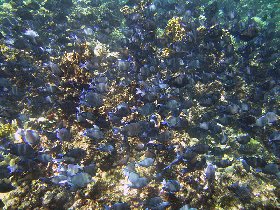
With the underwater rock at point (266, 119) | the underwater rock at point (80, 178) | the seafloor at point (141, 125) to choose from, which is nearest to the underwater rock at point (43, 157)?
the seafloor at point (141, 125)

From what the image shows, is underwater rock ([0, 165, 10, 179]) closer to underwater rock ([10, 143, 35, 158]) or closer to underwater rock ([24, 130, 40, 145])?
underwater rock ([10, 143, 35, 158])

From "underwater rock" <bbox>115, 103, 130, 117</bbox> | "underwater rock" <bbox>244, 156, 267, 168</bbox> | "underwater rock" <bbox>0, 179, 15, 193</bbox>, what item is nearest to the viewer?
"underwater rock" <bbox>0, 179, 15, 193</bbox>

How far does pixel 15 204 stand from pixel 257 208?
473 cm

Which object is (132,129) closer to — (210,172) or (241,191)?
(210,172)

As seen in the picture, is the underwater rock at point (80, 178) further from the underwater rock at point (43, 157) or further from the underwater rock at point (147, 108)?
the underwater rock at point (147, 108)

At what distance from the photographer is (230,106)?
21.2 feet

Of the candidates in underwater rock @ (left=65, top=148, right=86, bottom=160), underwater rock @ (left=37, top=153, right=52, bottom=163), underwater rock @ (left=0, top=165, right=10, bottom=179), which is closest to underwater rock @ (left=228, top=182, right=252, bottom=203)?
underwater rock @ (left=65, top=148, right=86, bottom=160)

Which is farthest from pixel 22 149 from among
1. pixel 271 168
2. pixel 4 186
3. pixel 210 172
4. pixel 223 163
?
pixel 271 168

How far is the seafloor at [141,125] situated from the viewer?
17.0 feet

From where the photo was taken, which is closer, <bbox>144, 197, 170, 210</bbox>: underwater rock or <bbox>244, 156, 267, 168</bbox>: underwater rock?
<bbox>144, 197, 170, 210</bbox>: underwater rock

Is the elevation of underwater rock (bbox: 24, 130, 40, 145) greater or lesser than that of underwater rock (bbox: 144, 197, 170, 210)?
greater

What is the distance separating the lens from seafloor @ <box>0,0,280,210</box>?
517 centimetres

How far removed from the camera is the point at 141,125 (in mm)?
5637

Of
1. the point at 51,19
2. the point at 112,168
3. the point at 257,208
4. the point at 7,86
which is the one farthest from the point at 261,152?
the point at 51,19
